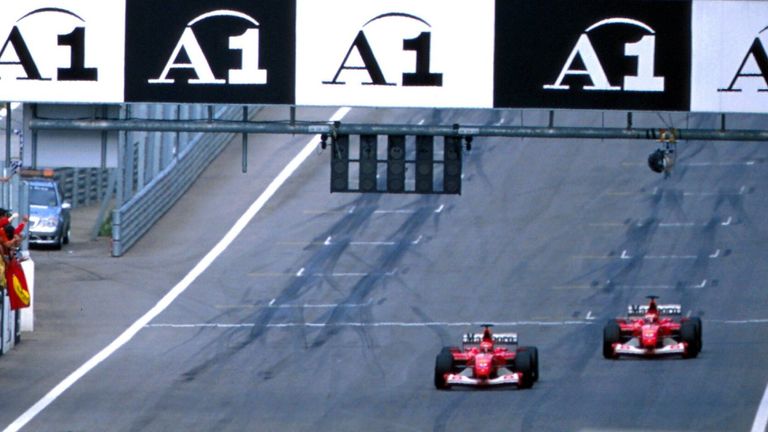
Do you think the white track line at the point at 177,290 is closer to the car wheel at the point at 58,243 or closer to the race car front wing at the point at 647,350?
the car wheel at the point at 58,243

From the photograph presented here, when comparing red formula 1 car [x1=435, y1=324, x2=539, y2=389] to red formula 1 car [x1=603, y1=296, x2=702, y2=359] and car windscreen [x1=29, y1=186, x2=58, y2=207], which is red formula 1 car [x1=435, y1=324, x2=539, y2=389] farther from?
car windscreen [x1=29, y1=186, x2=58, y2=207]

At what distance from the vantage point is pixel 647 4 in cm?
2542

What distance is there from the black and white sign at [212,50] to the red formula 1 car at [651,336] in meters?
8.74

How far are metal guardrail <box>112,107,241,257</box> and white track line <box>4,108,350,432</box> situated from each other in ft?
7.58

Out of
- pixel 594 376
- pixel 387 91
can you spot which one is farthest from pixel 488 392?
pixel 387 91

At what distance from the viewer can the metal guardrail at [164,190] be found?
144 feet

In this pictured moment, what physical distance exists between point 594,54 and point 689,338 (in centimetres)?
764

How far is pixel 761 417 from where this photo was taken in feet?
86.5

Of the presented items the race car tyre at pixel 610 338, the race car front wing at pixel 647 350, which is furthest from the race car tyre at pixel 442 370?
the race car front wing at pixel 647 350

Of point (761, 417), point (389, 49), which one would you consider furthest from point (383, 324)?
point (389, 49)

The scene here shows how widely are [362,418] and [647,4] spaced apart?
7128 mm

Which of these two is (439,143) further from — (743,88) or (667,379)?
(743,88)

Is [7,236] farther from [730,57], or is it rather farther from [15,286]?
[730,57]

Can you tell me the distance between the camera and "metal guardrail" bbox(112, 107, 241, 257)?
144 feet
